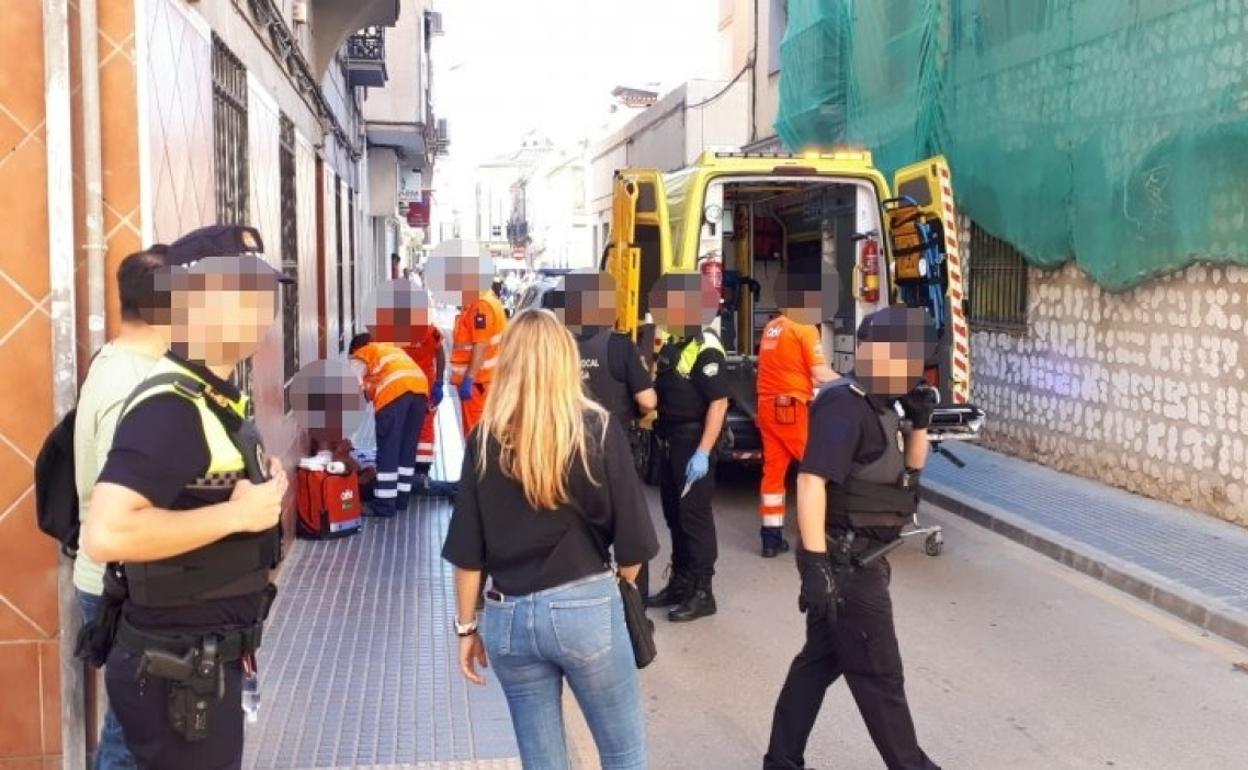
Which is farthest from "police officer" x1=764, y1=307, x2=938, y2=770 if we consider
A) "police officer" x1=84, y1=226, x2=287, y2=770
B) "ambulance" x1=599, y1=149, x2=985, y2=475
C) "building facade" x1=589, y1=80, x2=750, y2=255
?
"building facade" x1=589, y1=80, x2=750, y2=255

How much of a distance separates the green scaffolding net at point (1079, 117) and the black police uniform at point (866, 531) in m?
4.96

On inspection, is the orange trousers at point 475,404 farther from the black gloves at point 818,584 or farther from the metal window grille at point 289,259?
the black gloves at point 818,584

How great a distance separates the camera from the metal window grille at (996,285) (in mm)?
10734

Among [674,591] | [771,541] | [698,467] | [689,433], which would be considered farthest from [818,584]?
[771,541]

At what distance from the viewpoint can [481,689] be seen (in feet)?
16.6

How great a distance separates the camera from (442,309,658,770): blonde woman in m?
2.95

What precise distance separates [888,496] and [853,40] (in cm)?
1134

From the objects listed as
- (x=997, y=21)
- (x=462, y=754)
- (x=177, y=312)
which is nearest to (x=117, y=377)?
(x=177, y=312)

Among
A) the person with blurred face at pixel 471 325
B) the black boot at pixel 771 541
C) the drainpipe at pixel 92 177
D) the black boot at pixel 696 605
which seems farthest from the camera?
the person with blurred face at pixel 471 325

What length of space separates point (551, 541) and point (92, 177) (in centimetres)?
214

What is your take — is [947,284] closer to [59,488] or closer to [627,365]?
[627,365]

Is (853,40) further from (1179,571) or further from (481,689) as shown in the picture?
(481,689)

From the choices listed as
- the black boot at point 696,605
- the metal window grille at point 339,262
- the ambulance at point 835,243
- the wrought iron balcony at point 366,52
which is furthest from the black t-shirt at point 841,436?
the wrought iron balcony at point 366,52

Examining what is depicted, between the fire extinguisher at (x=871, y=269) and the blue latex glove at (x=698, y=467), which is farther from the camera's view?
the fire extinguisher at (x=871, y=269)
